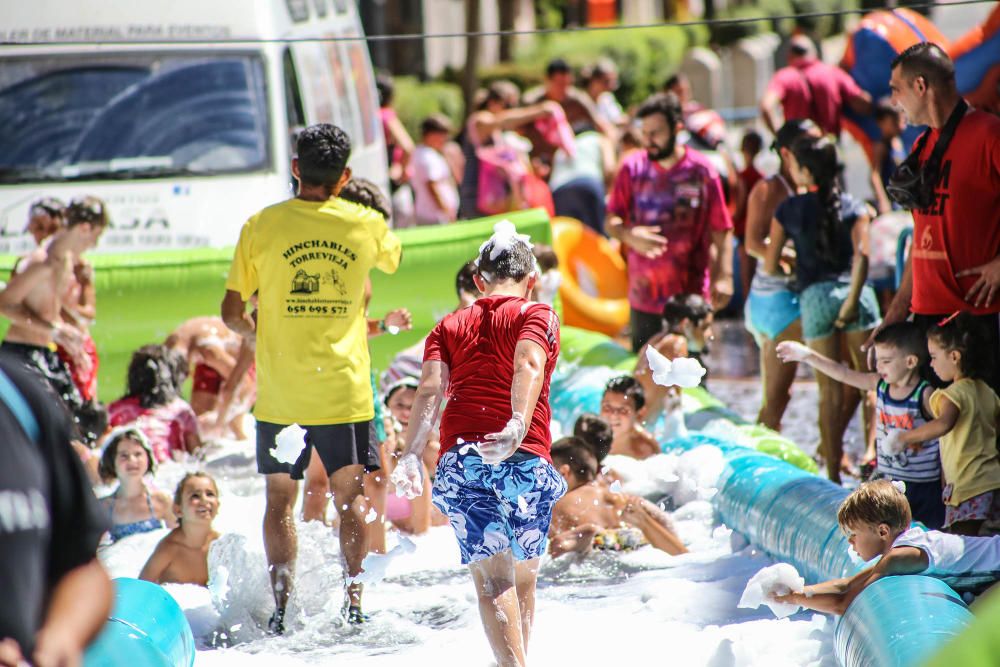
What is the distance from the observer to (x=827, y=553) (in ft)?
16.6

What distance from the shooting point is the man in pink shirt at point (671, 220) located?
7.68 meters

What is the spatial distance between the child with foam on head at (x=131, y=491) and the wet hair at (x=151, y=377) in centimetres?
112

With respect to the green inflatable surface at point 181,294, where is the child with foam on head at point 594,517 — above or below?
below

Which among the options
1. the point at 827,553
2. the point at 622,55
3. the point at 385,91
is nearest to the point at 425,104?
the point at 622,55

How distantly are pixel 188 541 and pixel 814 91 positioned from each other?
7.54 metres

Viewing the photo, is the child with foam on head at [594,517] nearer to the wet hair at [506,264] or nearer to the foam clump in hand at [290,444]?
the foam clump in hand at [290,444]

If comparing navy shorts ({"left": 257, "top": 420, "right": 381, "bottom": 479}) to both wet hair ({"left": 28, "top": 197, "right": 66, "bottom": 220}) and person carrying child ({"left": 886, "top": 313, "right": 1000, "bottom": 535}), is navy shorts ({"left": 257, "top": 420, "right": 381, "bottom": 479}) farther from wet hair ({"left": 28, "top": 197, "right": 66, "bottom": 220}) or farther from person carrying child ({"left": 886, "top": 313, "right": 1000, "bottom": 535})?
wet hair ({"left": 28, "top": 197, "right": 66, "bottom": 220})

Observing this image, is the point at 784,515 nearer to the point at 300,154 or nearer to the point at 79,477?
the point at 300,154

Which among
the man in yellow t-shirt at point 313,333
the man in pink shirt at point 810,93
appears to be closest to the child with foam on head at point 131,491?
the man in yellow t-shirt at point 313,333

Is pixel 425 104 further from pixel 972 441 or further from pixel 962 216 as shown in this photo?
pixel 972 441

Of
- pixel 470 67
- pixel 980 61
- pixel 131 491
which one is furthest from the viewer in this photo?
pixel 470 67

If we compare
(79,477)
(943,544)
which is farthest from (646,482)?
(79,477)

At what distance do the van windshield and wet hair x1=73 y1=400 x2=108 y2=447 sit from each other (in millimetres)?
1954

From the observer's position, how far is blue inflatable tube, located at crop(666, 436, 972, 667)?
12.6ft
